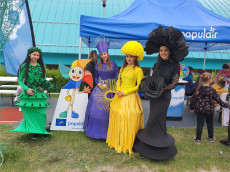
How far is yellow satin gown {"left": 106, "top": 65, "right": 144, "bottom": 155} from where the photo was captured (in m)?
2.86

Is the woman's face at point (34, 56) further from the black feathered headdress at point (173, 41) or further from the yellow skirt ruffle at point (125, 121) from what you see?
the black feathered headdress at point (173, 41)

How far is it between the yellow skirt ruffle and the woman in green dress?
1269 mm

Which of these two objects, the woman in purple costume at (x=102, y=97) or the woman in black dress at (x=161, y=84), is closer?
the woman in black dress at (x=161, y=84)

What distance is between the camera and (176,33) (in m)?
2.47

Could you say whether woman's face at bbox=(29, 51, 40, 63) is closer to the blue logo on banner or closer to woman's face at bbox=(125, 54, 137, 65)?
the blue logo on banner

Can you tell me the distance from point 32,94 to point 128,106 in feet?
5.25

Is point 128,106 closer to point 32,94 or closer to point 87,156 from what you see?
point 87,156

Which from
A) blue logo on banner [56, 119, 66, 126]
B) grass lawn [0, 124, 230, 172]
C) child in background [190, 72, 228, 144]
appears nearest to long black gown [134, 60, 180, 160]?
grass lawn [0, 124, 230, 172]

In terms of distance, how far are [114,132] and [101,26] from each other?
7.49 feet

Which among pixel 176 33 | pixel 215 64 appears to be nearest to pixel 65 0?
pixel 215 64

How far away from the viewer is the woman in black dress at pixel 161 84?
8.11ft

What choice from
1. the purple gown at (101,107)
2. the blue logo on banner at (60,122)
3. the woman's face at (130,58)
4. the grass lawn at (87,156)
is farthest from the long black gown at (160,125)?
the blue logo on banner at (60,122)

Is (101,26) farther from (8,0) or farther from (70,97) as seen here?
(8,0)

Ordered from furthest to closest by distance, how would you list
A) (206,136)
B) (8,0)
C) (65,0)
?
(65,0), (206,136), (8,0)
